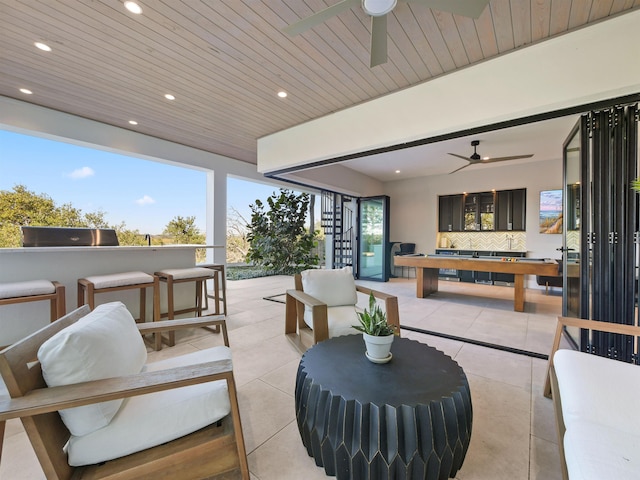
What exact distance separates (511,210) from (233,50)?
6954mm

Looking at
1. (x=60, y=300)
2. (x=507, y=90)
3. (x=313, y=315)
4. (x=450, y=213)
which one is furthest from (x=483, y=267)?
→ (x=60, y=300)

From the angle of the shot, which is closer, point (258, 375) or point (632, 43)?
point (632, 43)

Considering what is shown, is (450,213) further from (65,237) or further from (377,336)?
(65,237)

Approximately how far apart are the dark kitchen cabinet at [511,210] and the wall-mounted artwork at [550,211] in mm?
334

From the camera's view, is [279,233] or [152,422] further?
[279,233]

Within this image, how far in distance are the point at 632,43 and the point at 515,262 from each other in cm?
302

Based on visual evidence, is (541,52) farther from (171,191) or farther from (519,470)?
(171,191)

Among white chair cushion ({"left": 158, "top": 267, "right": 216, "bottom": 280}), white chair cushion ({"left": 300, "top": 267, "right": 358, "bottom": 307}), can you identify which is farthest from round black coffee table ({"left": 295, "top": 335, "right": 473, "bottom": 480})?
white chair cushion ({"left": 158, "top": 267, "right": 216, "bottom": 280})

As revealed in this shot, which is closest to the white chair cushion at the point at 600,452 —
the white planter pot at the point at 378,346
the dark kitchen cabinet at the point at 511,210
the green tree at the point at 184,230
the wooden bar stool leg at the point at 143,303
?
the white planter pot at the point at 378,346

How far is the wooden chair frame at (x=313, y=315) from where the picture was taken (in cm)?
229

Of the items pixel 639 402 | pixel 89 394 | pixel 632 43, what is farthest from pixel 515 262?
pixel 89 394

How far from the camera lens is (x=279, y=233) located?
262 inches

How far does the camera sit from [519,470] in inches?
54.4

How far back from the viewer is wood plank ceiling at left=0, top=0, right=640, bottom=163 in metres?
2.15
